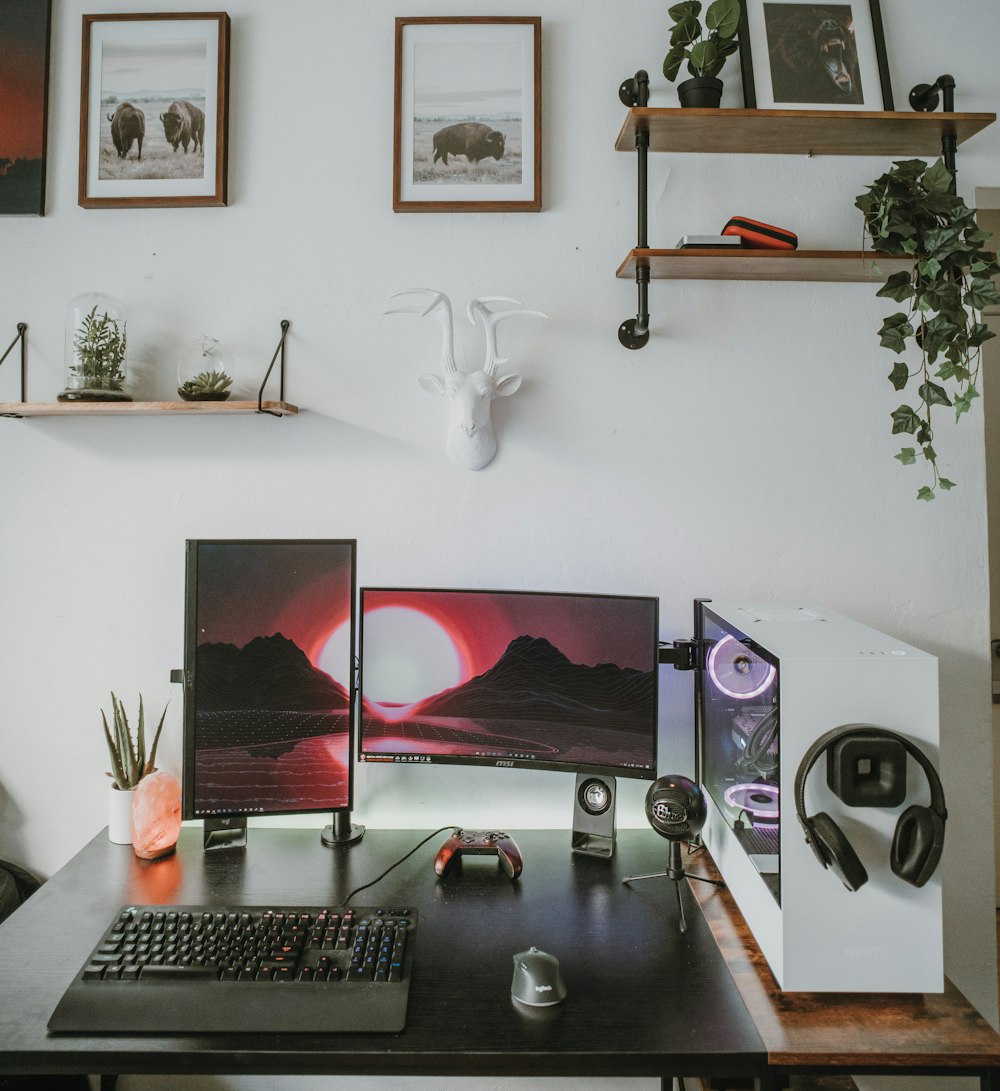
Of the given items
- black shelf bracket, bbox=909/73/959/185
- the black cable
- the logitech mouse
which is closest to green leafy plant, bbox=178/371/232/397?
the black cable

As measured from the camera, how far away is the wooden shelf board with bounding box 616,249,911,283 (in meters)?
1.56

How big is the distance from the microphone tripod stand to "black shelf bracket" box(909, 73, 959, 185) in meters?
1.45

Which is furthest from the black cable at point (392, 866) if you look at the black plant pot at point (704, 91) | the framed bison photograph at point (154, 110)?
the black plant pot at point (704, 91)

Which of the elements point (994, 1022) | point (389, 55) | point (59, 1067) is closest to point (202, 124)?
point (389, 55)

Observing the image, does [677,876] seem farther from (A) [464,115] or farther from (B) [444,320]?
(A) [464,115]

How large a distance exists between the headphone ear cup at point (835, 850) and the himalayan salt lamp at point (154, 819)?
1195 millimetres

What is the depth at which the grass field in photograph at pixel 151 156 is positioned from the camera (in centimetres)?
177

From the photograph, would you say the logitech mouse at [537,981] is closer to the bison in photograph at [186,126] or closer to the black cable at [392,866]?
the black cable at [392,866]

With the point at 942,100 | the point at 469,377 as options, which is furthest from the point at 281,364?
the point at 942,100

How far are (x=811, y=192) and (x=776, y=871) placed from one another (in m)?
1.41

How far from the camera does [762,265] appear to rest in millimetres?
1633

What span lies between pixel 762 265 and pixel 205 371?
120 cm

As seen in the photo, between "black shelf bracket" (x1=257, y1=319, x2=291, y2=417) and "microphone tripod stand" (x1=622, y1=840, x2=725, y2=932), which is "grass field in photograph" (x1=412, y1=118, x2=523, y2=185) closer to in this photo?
"black shelf bracket" (x1=257, y1=319, x2=291, y2=417)

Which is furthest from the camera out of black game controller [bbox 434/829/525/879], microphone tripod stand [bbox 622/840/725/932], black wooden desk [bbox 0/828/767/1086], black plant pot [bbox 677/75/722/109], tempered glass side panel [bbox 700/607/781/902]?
black plant pot [bbox 677/75/722/109]
